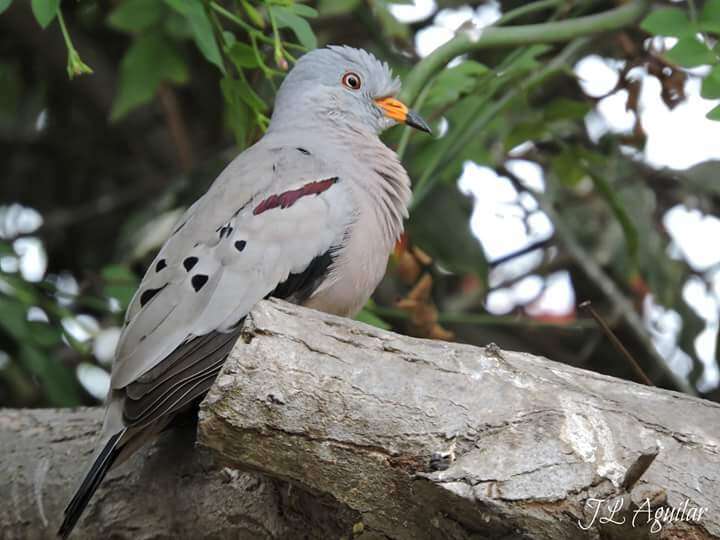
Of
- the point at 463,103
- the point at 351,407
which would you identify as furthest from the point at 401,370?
Result: the point at 463,103

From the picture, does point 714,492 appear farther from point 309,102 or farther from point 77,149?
point 77,149

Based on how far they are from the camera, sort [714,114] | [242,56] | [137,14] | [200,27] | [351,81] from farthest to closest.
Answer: [137,14] → [351,81] → [242,56] → [200,27] → [714,114]

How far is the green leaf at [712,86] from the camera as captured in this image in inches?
135

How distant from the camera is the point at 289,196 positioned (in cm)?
361

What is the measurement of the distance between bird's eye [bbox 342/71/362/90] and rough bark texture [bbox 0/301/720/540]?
5.10 feet

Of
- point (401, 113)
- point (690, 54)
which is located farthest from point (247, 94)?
point (690, 54)

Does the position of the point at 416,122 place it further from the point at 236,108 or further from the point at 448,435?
the point at 448,435

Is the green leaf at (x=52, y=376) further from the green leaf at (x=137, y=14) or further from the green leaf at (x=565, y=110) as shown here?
the green leaf at (x=565, y=110)

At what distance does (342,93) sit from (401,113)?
0.74 ft

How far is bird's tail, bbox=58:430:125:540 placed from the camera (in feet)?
10.3

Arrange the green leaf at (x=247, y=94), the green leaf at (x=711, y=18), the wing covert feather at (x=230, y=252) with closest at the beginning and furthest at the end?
1. the wing covert feather at (x=230, y=252)
2. the green leaf at (x=711, y=18)
3. the green leaf at (x=247, y=94)

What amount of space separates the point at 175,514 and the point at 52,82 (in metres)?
3.39

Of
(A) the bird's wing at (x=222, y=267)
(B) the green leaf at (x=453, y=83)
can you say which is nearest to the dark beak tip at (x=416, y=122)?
(B) the green leaf at (x=453, y=83)

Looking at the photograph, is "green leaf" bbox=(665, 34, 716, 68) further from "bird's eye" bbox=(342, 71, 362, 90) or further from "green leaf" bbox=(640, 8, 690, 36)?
"bird's eye" bbox=(342, 71, 362, 90)
